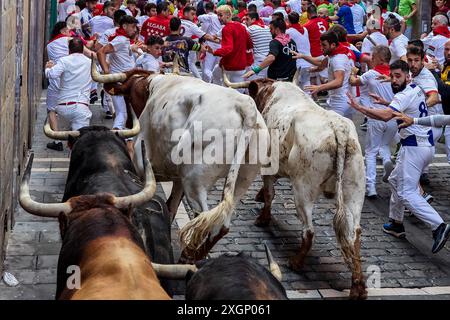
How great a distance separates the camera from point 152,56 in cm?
1413

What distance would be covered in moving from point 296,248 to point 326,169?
1445 mm

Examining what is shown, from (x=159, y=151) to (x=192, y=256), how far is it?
1.41 m

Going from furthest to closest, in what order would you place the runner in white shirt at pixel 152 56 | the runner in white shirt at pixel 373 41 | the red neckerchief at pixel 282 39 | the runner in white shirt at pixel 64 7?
the runner in white shirt at pixel 64 7, the runner in white shirt at pixel 373 41, the red neckerchief at pixel 282 39, the runner in white shirt at pixel 152 56

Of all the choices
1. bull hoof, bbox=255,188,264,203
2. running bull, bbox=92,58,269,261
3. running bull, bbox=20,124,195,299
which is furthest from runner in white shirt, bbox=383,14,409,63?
running bull, bbox=20,124,195,299

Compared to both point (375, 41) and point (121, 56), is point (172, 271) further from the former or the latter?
point (375, 41)

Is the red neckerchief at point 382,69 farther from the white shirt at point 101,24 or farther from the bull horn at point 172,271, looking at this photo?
the bull horn at point 172,271

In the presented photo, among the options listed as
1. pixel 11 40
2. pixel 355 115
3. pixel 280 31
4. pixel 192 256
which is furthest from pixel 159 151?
pixel 355 115

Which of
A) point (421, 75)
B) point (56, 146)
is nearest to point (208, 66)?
point (56, 146)

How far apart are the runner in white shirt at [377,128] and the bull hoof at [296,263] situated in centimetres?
314

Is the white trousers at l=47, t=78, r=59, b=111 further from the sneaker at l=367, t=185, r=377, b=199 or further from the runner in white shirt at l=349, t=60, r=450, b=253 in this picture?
the runner in white shirt at l=349, t=60, r=450, b=253

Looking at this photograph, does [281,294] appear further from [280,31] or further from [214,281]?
[280,31]

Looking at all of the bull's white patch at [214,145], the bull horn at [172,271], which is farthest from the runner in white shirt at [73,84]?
the bull horn at [172,271]

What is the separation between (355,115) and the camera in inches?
691

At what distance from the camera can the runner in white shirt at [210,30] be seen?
1876 centimetres
